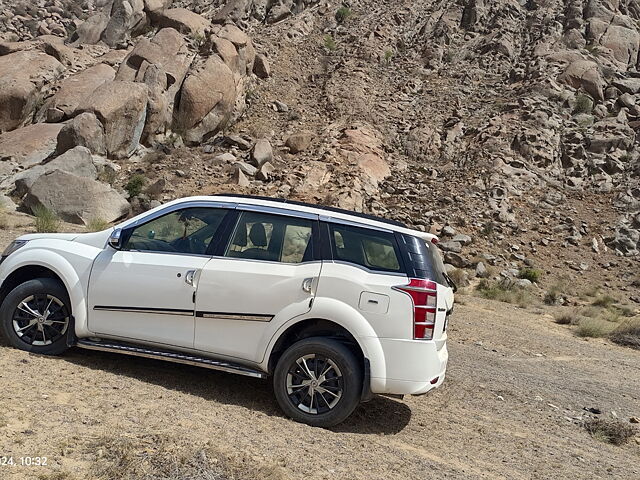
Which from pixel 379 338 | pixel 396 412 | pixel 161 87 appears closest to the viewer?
pixel 379 338

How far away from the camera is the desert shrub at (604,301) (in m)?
18.1

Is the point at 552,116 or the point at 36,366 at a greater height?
the point at 552,116

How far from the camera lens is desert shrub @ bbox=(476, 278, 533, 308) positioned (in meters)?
17.2

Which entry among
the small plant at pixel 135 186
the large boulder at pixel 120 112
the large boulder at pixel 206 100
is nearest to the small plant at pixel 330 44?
the large boulder at pixel 206 100

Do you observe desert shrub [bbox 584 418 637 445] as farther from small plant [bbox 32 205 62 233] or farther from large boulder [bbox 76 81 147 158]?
large boulder [bbox 76 81 147 158]

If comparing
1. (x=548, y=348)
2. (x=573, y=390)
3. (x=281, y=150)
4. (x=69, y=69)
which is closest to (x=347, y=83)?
(x=281, y=150)

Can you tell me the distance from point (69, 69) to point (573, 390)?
88.9 feet

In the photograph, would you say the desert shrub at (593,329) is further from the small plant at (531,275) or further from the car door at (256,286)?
the car door at (256,286)

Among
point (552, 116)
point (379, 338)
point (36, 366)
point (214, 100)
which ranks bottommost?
point (36, 366)

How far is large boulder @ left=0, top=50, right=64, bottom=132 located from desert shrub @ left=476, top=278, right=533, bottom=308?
2007cm

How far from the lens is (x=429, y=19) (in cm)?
3506

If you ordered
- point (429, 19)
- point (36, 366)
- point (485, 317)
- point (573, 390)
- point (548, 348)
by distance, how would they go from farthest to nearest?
point (429, 19) → point (485, 317) → point (548, 348) → point (573, 390) → point (36, 366)

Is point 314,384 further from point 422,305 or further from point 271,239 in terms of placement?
point 271,239

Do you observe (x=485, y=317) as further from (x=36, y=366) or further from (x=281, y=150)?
(x=281, y=150)
